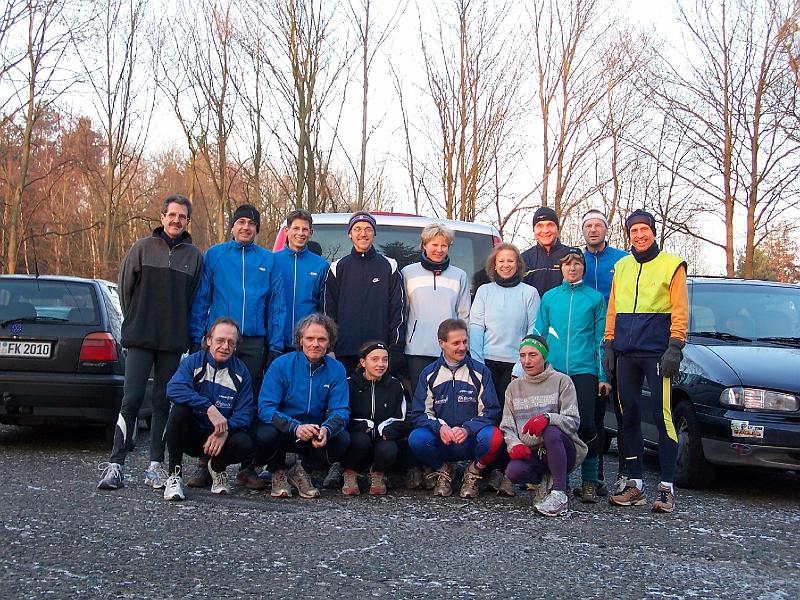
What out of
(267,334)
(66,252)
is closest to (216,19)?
(267,334)

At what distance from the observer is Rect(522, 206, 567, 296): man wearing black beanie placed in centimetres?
650

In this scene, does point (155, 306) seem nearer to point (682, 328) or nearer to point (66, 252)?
point (682, 328)

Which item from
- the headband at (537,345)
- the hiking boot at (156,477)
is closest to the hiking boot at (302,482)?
the hiking boot at (156,477)

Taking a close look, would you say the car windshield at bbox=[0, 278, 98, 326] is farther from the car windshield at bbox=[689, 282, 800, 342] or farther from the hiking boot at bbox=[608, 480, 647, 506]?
the car windshield at bbox=[689, 282, 800, 342]

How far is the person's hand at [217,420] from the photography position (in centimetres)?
551

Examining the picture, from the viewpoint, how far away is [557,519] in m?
5.22

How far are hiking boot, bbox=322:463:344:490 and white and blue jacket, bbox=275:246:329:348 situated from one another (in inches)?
39.4

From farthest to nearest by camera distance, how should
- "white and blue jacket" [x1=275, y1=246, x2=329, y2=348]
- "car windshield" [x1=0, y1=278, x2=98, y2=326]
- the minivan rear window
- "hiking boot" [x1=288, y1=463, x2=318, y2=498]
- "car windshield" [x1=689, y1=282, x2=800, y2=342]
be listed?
"car windshield" [x1=0, y1=278, x2=98, y2=326] < "car windshield" [x1=689, y1=282, x2=800, y2=342] < the minivan rear window < "white and blue jacket" [x1=275, y1=246, x2=329, y2=348] < "hiking boot" [x1=288, y1=463, x2=318, y2=498]

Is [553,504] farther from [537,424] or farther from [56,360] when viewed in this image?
[56,360]

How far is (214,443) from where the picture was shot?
552cm

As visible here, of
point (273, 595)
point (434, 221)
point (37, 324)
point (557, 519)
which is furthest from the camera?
point (37, 324)

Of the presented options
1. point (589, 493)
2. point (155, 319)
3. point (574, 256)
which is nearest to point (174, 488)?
point (155, 319)

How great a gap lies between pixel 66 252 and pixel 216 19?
2583 centimetres

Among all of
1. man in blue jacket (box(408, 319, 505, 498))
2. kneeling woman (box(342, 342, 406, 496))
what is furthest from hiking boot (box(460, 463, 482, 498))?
kneeling woman (box(342, 342, 406, 496))
